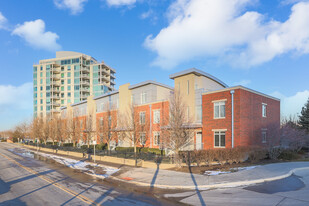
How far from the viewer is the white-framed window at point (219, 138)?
70.4 feet

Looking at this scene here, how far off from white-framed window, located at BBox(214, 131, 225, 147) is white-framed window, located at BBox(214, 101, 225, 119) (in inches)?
68.7

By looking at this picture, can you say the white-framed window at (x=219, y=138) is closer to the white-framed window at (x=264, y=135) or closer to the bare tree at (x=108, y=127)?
the white-framed window at (x=264, y=135)

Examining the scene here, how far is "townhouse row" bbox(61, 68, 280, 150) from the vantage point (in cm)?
2084

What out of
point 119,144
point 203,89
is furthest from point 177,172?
point 119,144

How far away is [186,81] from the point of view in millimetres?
25438

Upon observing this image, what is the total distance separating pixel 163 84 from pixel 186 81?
6.45m

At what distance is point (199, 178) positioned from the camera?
12.9 meters

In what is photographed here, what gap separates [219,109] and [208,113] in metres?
1.39

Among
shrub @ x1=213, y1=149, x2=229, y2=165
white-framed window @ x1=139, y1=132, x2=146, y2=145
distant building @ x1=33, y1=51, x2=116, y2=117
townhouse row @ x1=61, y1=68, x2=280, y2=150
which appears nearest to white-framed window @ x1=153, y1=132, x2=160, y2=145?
townhouse row @ x1=61, y1=68, x2=280, y2=150

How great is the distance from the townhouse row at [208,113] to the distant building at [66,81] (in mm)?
51888

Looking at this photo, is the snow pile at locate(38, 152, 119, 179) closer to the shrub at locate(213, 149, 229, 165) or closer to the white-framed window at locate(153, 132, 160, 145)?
the shrub at locate(213, 149, 229, 165)

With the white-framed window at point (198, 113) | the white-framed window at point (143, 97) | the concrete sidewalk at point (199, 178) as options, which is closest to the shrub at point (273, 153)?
the concrete sidewalk at point (199, 178)

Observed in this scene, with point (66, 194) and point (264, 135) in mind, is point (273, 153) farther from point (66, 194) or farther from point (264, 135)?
point (66, 194)

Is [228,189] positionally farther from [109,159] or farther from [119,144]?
[119,144]
